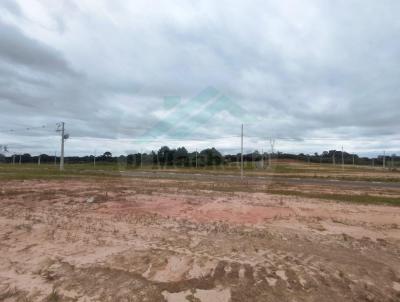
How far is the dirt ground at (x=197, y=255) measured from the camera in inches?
227

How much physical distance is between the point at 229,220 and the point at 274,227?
1.65 meters

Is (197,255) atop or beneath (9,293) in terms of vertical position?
atop

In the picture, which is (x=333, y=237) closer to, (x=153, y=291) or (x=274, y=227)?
(x=274, y=227)

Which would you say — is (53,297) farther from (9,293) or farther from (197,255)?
(197,255)

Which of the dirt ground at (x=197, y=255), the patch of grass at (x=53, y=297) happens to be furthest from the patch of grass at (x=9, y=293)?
the patch of grass at (x=53, y=297)

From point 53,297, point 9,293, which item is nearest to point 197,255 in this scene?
point 53,297

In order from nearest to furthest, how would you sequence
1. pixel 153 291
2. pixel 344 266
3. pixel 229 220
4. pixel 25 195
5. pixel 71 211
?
1. pixel 153 291
2. pixel 344 266
3. pixel 229 220
4. pixel 71 211
5. pixel 25 195

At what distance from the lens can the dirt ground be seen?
18.9ft

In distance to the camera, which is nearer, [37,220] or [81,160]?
[37,220]

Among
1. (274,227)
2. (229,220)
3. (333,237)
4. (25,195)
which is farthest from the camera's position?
(25,195)

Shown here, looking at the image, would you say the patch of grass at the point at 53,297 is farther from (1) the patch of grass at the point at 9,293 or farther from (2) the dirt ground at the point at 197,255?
(1) the patch of grass at the point at 9,293

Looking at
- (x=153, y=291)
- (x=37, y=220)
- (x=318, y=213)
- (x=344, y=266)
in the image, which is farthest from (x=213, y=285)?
(x=318, y=213)

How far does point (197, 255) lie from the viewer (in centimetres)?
757

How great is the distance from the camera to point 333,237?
9719mm
